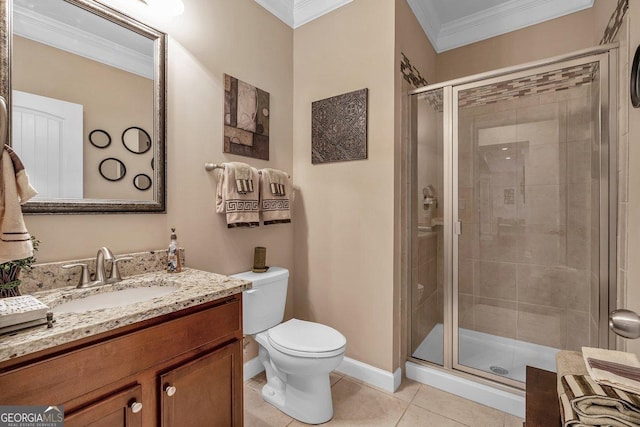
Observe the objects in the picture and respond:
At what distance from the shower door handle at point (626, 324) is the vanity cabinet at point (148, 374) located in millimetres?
1263

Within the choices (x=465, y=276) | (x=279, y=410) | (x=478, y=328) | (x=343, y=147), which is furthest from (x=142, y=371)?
(x=478, y=328)

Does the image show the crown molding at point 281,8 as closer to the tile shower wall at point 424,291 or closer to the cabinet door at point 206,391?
the tile shower wall at point 424,291

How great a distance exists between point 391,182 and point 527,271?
1.19 metres

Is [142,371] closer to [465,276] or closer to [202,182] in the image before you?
[202,182]

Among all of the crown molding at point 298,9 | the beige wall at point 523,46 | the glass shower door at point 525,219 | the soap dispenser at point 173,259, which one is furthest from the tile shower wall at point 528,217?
→ the soap dispenser at point 173,259

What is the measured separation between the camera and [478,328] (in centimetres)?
219

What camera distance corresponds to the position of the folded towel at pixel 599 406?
0.70 metres

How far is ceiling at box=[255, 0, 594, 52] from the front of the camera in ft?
7.28

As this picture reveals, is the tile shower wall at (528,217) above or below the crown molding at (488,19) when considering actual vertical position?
below

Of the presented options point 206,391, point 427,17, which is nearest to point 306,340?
point 206,391

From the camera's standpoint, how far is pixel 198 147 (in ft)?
5.73

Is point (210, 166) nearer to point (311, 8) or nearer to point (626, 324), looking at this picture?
point (311, 8)

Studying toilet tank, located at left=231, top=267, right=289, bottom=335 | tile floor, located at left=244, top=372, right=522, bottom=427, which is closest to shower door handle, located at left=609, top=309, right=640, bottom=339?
tile floor, located at left=244, top=372, right=522, bottom=427

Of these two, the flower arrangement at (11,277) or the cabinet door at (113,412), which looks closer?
the cabinet door at (113,412)
